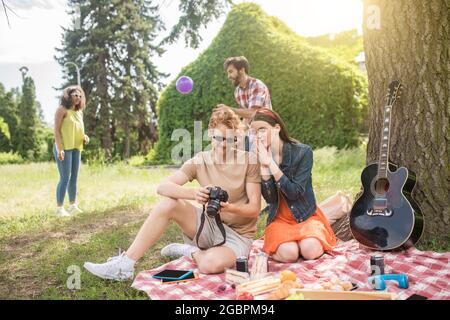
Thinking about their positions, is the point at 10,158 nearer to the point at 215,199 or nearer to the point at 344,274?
the point at 215,199

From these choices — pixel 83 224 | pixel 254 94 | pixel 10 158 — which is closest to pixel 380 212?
pixel 254 94

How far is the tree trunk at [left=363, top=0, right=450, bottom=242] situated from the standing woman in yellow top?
3333 mm

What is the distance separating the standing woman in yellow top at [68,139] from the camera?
214 inches

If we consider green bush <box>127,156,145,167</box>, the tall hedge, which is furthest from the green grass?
green bush <box>127,156,145,167</box>

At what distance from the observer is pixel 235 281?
2.99m

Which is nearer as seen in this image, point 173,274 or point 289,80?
point 173,274

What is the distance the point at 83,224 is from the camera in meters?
5.22

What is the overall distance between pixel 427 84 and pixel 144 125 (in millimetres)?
13130

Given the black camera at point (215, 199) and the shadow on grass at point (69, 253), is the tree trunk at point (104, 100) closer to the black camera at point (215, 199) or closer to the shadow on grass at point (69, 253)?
the shadow on grass at point (69, 253)

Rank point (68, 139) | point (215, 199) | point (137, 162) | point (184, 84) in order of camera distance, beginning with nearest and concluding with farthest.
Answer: point (215, 199), point (68, 139), point (184, 84), point (137, 162)

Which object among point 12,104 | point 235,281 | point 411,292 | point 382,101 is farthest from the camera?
point 12,104

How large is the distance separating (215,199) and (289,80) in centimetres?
732

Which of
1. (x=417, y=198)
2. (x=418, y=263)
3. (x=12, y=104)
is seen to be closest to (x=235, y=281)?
(x=418, y=263)

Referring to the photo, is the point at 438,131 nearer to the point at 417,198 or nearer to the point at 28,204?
the point at 417,198
